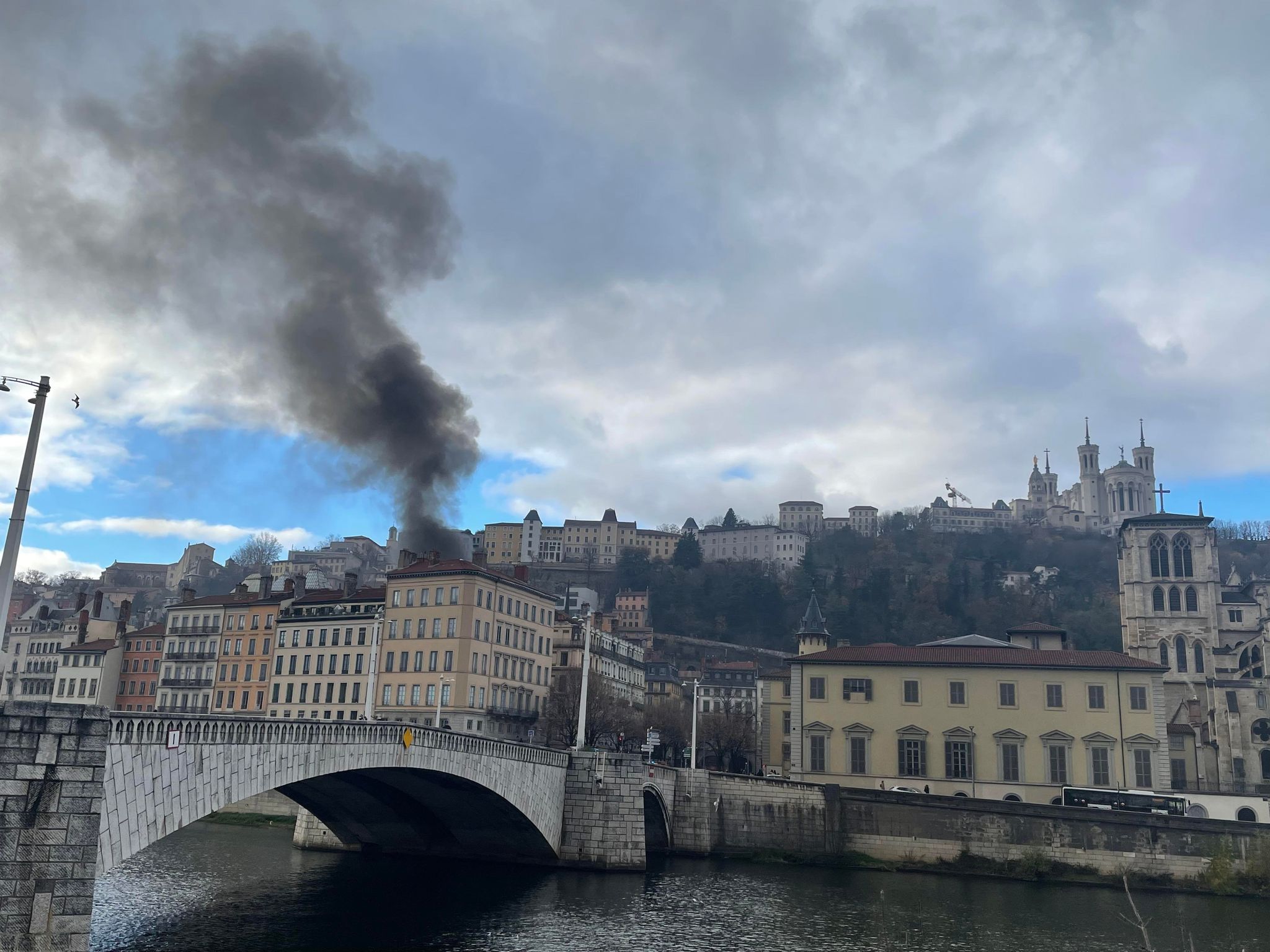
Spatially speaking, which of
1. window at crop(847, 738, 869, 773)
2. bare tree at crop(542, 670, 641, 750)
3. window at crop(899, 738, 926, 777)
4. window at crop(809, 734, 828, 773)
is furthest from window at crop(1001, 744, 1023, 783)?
bare tree at crop(542, 670, 641, 750)

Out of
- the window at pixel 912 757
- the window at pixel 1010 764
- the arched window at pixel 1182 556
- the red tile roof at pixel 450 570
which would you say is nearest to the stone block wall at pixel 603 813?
the window at pixel 912 757

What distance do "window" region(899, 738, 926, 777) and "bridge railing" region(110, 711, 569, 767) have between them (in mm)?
29014

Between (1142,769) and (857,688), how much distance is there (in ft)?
58.3

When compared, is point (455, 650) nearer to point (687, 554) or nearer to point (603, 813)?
point (603, 813)

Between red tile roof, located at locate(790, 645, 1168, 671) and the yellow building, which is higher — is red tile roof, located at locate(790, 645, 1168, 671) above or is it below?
above

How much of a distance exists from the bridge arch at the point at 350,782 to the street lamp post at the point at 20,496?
4895mm

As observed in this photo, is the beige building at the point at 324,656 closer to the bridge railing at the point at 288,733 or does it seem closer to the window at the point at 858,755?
the bridge railing at the point at 288,733

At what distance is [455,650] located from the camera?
72188 mm

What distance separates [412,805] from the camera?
167 ft

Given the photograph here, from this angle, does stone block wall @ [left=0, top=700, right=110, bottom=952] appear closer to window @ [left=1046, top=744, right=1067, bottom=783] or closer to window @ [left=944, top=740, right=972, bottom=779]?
window @ [left=944, top=740, right=972, bottom=779]

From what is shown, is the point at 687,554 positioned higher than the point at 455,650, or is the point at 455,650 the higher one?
the point at 687,554

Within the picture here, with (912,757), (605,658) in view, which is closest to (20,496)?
(912,757)

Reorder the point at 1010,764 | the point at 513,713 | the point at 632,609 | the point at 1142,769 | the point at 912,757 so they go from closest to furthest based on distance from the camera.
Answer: the point at 1142,769, the point at 1010,764, the point at 912,757, the point at 513,713, the point at 632,609

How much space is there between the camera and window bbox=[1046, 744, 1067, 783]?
→ 6519cm
